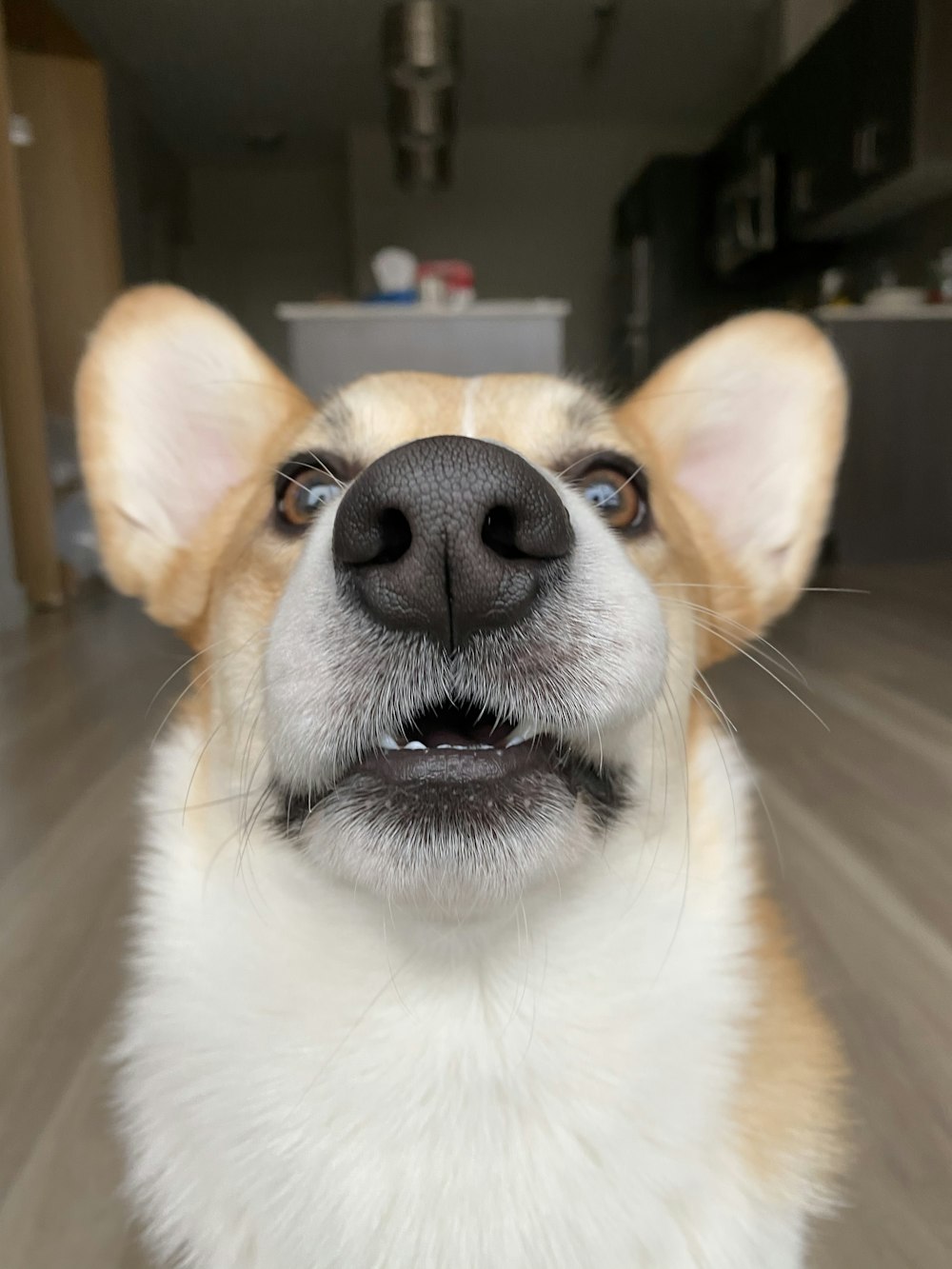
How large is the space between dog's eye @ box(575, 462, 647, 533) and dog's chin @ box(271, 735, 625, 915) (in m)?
0.33

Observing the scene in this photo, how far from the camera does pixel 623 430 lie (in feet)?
3.27

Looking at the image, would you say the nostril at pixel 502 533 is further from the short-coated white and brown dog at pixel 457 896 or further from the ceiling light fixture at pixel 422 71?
the ceiling light fixture at pixel 422 71

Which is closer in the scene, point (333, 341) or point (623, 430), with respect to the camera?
point (623, 430)

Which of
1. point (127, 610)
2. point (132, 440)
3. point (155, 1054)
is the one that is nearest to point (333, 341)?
point (127, 610)

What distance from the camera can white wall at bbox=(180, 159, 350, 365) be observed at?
799 cm

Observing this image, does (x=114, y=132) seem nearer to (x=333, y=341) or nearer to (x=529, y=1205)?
(x=333, y=341)

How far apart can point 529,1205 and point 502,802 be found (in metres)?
0.33

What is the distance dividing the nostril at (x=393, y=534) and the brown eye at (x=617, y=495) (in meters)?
0.37

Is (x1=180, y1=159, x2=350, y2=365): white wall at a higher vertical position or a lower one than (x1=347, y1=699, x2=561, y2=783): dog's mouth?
higher

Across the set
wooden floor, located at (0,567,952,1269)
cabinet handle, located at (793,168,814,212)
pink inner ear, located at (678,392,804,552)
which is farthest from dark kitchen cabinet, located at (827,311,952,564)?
pink inner ear, located at (678,392,804,552)

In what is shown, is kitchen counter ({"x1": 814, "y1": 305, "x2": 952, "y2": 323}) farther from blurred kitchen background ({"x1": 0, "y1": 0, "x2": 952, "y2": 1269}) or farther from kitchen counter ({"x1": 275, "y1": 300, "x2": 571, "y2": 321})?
kitchen counter ({"x1": 275, "y1": 300, "x2": 571, "y2": 321})

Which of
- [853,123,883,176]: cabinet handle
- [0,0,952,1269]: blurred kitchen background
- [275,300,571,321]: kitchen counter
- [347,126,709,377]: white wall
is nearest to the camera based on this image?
[0,0,952,1269]: blurred kitchen background

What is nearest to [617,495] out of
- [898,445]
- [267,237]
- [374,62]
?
[898,445]

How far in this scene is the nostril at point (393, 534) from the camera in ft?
1.78
